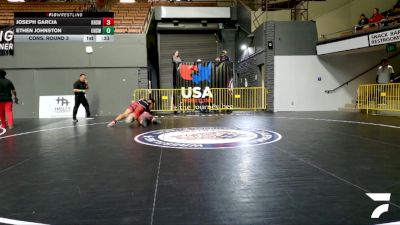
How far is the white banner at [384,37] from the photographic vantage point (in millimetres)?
12625

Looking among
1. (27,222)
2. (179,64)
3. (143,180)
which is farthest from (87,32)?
(27,222)

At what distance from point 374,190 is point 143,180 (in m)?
2.56

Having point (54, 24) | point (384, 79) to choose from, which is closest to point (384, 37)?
point (384, 79)

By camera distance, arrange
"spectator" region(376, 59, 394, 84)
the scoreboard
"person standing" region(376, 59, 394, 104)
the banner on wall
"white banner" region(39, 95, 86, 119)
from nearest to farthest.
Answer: the scoreboard
"person standing" region(376, 59, 394, 104)
"spectator" region(376, 59, 394, 84)
the banner on wall
"white banner" region(39, 95, 86, 119)

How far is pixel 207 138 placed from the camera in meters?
7.44

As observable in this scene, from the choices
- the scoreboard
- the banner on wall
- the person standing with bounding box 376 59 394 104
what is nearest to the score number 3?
the scoreboard

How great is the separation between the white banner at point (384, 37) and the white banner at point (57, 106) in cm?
1319

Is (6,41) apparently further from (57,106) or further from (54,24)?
(54,24)

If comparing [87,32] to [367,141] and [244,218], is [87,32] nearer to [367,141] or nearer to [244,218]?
[367,141]

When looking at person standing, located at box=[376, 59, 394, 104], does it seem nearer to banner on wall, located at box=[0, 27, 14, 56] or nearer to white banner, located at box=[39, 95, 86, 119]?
white banner, located at box=[39, 95, 86, 119]

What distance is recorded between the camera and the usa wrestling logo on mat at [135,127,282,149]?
655cm

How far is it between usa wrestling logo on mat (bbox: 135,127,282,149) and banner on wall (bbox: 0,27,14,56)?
1146 cm

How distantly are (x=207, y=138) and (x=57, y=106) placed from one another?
11382 millimetres

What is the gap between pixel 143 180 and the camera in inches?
159
